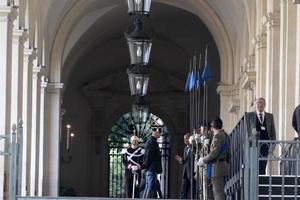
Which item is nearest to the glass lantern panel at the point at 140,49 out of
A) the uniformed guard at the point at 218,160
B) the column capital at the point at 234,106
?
the uniformed guard at the point at 218,160

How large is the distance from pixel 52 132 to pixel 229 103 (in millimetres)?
5515

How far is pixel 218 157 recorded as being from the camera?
19438 millimetres

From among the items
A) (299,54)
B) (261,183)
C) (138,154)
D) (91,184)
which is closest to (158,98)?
(91,184)

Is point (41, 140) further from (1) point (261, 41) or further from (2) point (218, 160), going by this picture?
(2) point (218, 160)

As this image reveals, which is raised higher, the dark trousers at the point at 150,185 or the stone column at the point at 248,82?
the stone column at the point at 248,82

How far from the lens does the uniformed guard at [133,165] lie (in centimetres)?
2652

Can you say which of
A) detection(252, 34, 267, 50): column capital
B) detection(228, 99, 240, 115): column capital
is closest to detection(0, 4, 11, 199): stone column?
detection(252, 34, 267, 50): column capital

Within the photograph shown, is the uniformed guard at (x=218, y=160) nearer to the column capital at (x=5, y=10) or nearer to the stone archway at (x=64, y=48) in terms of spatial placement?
the column capital at (x=5, y=10)

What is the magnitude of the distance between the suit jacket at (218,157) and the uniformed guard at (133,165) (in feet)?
22.8

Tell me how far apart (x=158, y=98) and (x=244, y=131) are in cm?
3070

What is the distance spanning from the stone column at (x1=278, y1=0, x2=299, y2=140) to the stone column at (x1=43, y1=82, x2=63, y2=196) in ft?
45.0

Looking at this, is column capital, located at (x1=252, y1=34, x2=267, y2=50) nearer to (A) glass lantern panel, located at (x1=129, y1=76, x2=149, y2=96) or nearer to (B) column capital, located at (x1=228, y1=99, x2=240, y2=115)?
(B) column capital, located at (x1=228, y1=99, x2=240, y2=115)

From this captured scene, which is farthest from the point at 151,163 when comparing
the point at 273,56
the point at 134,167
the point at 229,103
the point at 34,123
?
the point at 229,103

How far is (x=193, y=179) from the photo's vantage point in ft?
86.6
